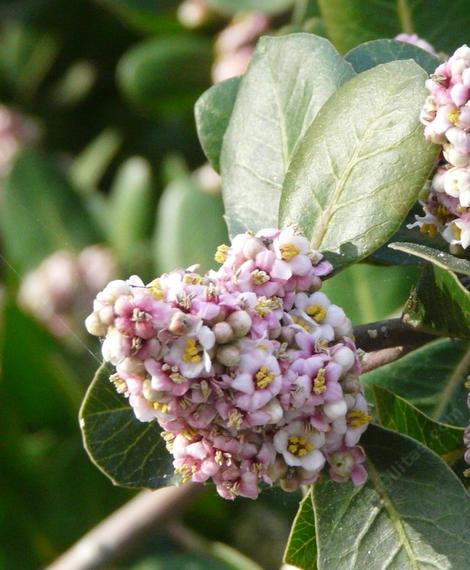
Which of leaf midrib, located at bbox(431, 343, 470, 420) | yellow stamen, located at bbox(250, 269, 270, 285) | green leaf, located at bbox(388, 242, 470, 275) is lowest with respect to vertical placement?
leaf midrib, located at bbox(431, 343, 470, 420)

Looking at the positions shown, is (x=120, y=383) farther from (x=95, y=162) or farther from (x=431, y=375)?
(x=95, y=162)

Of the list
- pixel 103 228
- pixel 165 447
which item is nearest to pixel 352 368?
pixel 165 447

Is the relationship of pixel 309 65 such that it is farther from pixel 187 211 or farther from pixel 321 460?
pixel 187 211

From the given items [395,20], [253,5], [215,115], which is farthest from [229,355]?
[253,5]

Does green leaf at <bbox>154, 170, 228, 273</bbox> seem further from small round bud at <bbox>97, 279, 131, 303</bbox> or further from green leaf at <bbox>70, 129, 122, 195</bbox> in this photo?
small round bud at <bbox>97, 279, 131, 303</bbox>

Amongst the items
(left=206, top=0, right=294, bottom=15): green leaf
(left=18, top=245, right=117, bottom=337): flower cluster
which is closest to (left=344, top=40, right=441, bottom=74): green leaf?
(left=206, top=0, right=294, bottom=15): green leaf
